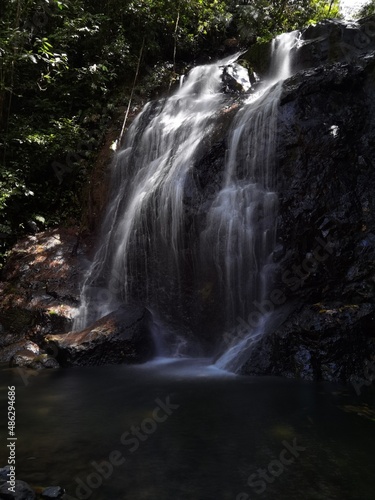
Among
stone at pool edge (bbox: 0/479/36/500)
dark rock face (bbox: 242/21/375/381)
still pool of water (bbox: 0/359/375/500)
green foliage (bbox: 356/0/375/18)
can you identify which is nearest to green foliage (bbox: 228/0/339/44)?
green foliage (bbox: 356/0/375/18)

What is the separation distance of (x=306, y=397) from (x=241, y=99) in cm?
878

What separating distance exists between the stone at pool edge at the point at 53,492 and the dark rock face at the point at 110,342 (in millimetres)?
4719

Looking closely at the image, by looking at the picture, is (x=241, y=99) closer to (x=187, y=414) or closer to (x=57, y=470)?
(x=187, y=414)

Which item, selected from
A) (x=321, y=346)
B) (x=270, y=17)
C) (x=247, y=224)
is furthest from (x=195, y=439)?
(x=270, y=17)

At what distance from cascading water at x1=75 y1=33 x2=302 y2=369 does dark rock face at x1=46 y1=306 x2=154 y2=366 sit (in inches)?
31.4

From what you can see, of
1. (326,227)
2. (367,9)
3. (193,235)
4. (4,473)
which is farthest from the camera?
(367,9)

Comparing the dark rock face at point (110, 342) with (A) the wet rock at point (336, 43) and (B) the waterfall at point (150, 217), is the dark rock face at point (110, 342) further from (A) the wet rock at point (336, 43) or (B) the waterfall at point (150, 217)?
(A) the wet rock at point (336, 43)

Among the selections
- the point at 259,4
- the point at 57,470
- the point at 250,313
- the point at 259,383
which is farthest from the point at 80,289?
the point at 259,4

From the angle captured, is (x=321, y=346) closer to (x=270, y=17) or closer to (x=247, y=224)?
(x=247, y=224)

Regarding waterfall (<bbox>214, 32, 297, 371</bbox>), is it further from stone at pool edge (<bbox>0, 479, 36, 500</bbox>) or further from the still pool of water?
stone at pool edge (<bbox>0, 479, 36, 500</bbox>)

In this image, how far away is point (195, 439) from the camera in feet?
14.2

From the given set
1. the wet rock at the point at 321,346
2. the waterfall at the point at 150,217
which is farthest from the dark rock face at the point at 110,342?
the wet rock at the point at 321,346

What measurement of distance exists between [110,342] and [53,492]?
4891 mm

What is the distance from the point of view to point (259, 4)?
16.6m
